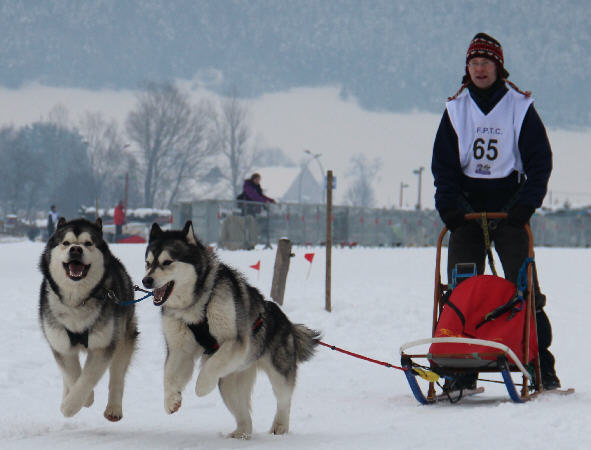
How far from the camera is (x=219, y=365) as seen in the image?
3.67 meters

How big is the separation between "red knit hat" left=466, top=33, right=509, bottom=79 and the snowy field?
74.3 inches

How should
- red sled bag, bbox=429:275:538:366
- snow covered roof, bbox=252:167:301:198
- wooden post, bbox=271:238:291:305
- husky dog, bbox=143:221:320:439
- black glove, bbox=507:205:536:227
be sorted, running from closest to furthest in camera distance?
husky dog, bbox=143:221:320:439
red sled bag, bbox=429:275:538:366
black glove, bbox=507:205:536:227
wooden post, bbox=271:238:291:305
snow covered roof, bbox=252:167:301:198

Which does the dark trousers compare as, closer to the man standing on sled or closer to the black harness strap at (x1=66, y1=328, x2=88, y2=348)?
the man standing on sled

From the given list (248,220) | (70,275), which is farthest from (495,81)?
(248,220)

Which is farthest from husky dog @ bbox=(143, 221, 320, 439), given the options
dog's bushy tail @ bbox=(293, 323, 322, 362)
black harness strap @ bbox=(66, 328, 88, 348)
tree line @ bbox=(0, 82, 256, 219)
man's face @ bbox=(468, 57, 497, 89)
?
tree line @ bbox=(0, 82, 256, 219)

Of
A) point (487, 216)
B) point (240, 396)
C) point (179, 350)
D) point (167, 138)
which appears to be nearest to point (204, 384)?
point (179, 350)

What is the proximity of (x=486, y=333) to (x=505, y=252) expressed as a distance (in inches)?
20.9

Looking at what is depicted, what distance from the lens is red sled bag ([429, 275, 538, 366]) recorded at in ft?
13.9

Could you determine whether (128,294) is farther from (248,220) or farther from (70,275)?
(248,220)

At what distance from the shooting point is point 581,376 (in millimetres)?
6113

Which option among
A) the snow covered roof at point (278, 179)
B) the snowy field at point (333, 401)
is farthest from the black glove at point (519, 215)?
the snow covered roof at point (278, 179)

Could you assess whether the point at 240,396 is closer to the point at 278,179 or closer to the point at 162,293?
the point at 162,293

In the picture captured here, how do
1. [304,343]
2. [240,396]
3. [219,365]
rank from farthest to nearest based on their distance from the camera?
[304,343]
[240,396]
[219,365]

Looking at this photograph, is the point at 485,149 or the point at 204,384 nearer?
the point at 204,384
